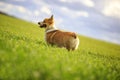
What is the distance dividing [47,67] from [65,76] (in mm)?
560

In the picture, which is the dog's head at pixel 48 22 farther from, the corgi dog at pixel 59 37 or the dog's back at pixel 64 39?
the dog's back at pixel 64 39

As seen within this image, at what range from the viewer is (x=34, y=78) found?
5836mm

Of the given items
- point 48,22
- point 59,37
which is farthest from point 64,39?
point 48,22

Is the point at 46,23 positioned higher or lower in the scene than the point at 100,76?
higher

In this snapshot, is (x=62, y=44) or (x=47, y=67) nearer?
(x=47, y=67)

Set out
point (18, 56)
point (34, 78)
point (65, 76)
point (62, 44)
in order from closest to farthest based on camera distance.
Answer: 1. point (34, 78)
2. point (65, 76)
3. point (18, 56)
4. point (62, 44)

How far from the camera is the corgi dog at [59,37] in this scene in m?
15.5

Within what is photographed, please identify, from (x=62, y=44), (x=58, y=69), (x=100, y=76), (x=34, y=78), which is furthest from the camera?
(x=62, y=44)

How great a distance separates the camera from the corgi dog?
1547cm

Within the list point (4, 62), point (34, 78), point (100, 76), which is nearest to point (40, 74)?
point (34, 78)

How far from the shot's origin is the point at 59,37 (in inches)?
624

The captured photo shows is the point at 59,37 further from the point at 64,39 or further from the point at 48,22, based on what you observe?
the point at 48,22

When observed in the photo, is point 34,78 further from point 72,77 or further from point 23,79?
point 72,77

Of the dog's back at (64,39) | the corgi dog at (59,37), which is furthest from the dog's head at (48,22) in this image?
the dog's back at (64,39)
